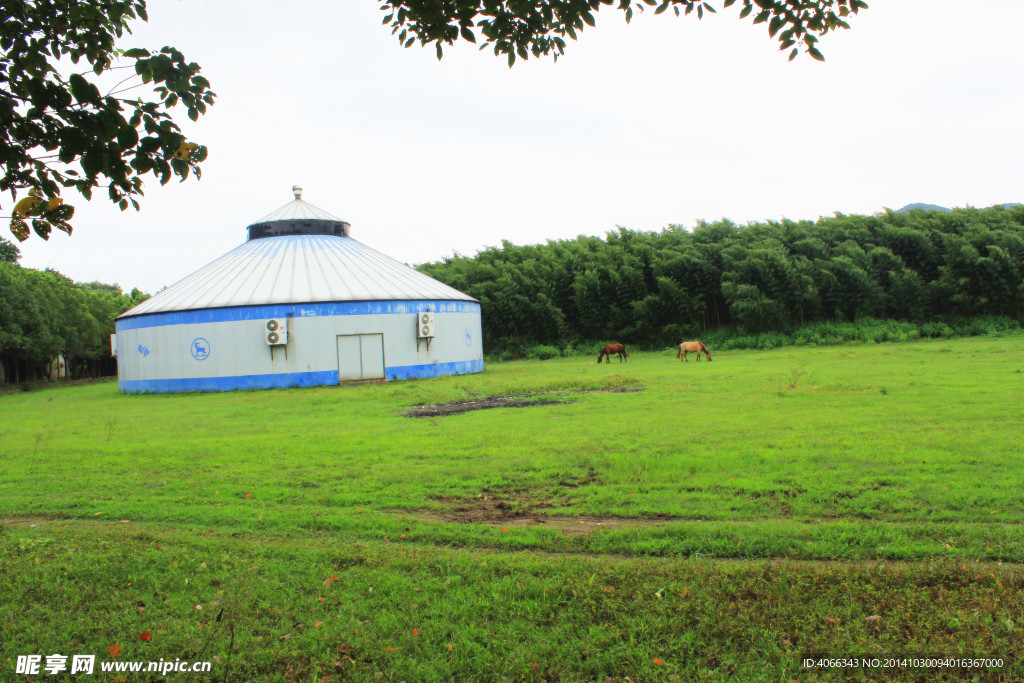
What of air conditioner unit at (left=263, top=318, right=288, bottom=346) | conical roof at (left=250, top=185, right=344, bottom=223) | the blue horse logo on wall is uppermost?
conical roof at (left=250, top=185, right=344, bottom=223)

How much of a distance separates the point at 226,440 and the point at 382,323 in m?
11.4

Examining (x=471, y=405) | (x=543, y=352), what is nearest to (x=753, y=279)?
(x=543, y=352)

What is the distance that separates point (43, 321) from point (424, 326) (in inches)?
674

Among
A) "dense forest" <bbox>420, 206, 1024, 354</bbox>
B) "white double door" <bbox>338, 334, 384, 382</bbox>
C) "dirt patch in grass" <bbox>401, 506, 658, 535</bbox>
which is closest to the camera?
"dirt patch in grass" <bbox>401, 506, 658, 535</bbox>

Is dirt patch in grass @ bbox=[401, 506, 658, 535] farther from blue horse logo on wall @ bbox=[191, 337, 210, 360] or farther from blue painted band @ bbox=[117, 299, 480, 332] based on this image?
blue horse logo on wall @ bbox=[191, 337, 210, 360]

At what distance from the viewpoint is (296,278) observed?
2158 centimetres

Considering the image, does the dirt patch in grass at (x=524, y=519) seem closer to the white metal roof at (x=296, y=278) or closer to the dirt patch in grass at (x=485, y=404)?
the dirt patch in grass at (x=485, y=404)

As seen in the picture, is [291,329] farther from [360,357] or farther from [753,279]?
[753,279]

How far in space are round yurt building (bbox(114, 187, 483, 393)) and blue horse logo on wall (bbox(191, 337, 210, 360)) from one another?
0.09 feet

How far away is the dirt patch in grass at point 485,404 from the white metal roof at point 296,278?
8164 mm

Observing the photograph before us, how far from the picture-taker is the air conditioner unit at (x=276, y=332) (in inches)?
758

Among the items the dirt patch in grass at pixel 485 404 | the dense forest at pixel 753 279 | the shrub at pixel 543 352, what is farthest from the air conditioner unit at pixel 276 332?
the dense forest at pixel 753 279

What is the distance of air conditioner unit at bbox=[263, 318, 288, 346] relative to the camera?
19.3 meters

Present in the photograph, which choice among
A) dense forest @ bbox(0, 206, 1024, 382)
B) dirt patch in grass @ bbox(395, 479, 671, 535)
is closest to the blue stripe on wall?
dense forest @ bbox(0, 206, 1024, 382)
